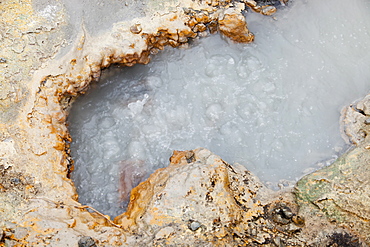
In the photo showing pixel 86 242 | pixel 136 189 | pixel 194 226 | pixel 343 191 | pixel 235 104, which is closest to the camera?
pixel 86 242

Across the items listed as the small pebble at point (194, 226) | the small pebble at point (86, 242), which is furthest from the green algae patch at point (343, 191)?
the small pebble at point (86, 242)

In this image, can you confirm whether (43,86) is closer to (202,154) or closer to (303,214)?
(202,154)

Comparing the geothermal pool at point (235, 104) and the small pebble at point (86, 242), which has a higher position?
the geothermal pool at point (235, 104)

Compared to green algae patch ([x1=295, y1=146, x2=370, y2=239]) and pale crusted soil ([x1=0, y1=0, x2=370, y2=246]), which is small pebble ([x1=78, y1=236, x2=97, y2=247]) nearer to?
pale crusted soil ([x1=0, y1=0, x2=370, y2=246])

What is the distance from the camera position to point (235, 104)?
3658 millimetres

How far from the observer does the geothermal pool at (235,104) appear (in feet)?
11.2

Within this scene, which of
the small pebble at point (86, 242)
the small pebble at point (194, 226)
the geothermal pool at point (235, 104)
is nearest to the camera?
the small pebble at point (86, 242)

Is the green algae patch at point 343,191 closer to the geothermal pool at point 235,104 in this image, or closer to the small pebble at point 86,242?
the geothermal pool at point 235,104

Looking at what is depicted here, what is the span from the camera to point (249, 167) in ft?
11.1

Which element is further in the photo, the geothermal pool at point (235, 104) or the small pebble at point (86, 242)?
the geothermal pool at point (235, 104)

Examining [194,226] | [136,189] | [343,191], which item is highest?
[343,191]

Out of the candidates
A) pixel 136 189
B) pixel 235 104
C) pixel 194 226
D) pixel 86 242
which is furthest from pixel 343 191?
pixel 86 242

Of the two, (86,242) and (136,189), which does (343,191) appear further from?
(86,242)

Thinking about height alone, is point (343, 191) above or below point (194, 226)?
above
